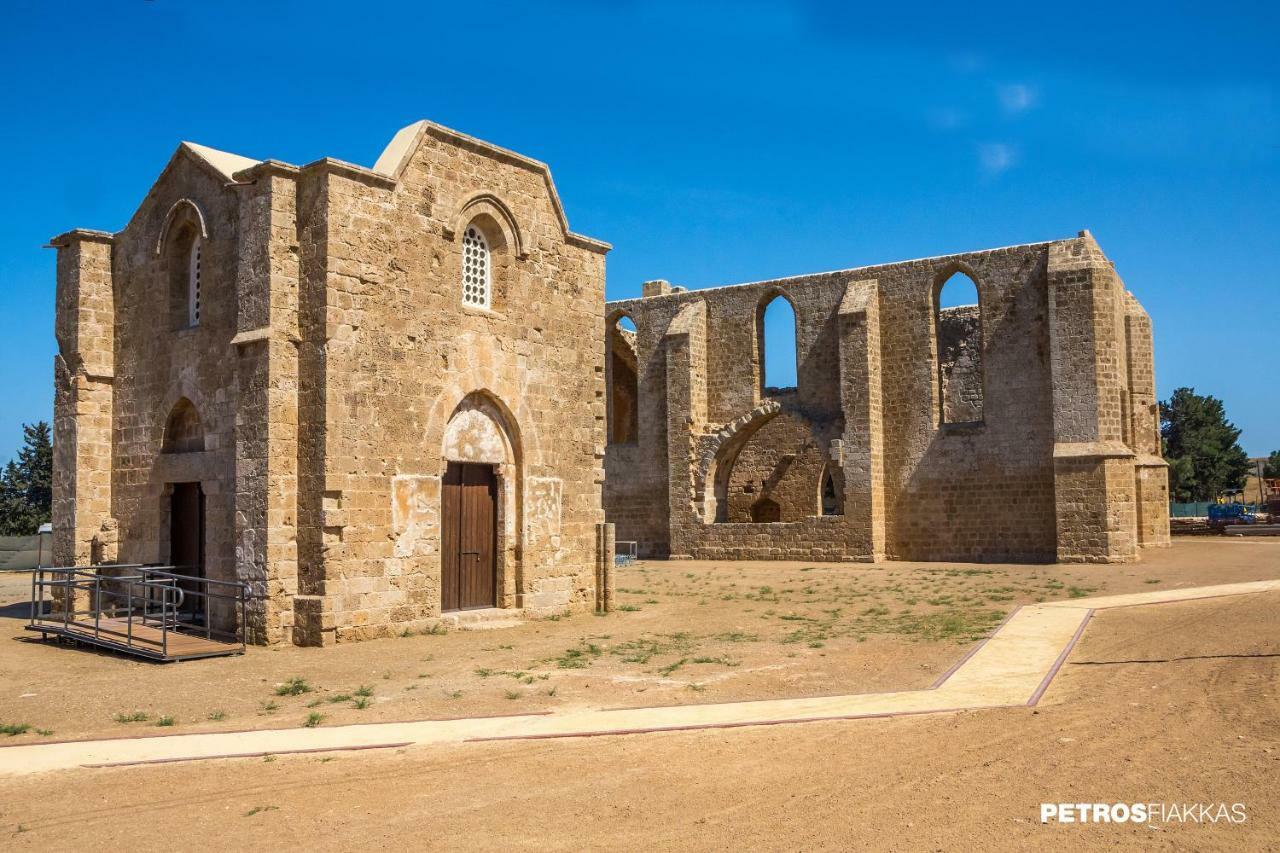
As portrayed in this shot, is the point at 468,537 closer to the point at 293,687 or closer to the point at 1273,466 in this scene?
the point at 293,687

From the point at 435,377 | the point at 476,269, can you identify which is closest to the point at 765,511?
the point at 476,269

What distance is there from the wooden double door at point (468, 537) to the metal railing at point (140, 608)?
2.57 meters

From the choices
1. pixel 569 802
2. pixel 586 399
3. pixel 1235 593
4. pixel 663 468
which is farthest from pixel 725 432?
pixel 569 802

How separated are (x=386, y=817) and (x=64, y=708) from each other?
4522mm

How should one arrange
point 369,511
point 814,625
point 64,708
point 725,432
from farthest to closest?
point 725,432
point 814,625
point 369,511
point 64,708

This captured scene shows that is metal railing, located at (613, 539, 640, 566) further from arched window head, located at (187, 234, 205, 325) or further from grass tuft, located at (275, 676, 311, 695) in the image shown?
grass tuft, located at (275, 676, 311, 695)

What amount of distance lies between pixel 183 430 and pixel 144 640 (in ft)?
10.5

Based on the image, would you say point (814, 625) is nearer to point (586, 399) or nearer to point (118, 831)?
point (586, 399)

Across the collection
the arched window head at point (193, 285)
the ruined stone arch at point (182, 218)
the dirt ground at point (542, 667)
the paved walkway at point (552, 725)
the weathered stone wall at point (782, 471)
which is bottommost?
the dirt ground at point (542, 667)

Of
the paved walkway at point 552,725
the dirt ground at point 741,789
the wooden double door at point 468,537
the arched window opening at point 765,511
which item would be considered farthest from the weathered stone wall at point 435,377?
the arched window opening at point 765,511

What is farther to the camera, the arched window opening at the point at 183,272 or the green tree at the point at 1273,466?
the green tree at the point at 1273,466

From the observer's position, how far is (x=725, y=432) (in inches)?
1059

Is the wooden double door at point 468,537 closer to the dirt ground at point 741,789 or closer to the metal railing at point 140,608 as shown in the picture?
the metal railing at point 140,608

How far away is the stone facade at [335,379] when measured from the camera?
1183 centimetres
